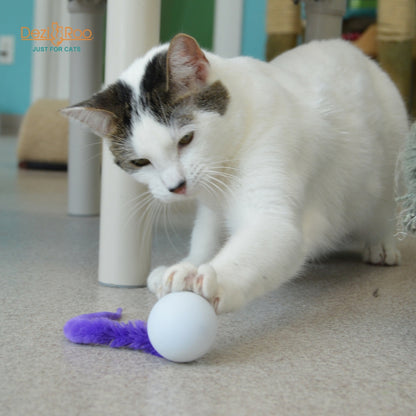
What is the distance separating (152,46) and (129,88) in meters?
0.18

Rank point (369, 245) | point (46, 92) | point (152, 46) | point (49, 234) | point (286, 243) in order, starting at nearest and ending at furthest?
point (286, 243) → point (152, 46) → point (369, 245) → point (49, 234) → point (46, 92)

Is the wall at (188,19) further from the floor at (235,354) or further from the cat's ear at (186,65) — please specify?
the floor at (235,354)

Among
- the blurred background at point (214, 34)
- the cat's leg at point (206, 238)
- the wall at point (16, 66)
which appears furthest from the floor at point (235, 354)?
the wall at point (16, 66)

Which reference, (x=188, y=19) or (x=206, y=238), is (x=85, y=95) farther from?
(x=188, y=19)

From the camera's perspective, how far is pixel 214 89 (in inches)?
50.9

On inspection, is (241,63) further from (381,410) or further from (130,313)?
(381,410)

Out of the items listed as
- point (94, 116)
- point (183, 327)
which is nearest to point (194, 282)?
point (183, 327)

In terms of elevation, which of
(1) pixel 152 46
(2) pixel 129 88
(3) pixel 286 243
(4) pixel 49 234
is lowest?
(4) pixel 49 234

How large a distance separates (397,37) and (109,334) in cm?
234

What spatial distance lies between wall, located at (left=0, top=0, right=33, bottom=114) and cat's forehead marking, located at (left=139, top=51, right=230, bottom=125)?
14.7 feet

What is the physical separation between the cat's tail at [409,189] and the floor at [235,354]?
9.3 inches

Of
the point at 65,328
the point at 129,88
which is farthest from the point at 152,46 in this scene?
the point at 65,328

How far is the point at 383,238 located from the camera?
177 centimetres

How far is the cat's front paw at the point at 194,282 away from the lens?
39.0 inches
